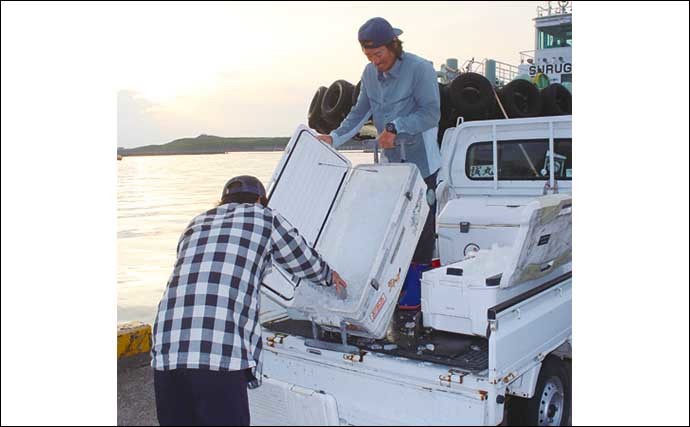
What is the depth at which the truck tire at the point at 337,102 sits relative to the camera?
5219 millimetres

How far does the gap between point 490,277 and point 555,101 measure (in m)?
3.98

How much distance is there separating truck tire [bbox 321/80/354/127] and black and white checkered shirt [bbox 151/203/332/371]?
3099mm

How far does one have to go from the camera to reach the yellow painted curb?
12.1ft

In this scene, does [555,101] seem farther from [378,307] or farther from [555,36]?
[378,307]

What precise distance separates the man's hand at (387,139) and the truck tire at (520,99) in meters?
2.88

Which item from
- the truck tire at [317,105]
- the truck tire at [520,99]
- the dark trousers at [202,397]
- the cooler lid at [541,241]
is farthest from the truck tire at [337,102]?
the dark trousers at [202,397]

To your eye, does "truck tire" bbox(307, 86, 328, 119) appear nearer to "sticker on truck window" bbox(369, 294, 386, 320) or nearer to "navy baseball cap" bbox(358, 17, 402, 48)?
"navy baseball cap" bbox(358, 17, 402, 48)

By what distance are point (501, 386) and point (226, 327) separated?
90 centimetres

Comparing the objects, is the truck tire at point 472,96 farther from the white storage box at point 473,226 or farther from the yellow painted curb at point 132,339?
the yellow painted curb at point 132,339

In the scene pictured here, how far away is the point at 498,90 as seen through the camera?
5719 mm

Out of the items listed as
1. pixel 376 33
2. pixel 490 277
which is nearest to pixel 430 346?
pixel 490 277

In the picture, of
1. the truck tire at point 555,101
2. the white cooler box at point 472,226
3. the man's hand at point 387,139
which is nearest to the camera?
the man's hand at point 387,139

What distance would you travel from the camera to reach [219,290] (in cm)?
202

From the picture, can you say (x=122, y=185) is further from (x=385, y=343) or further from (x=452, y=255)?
(x=452, y=255)
